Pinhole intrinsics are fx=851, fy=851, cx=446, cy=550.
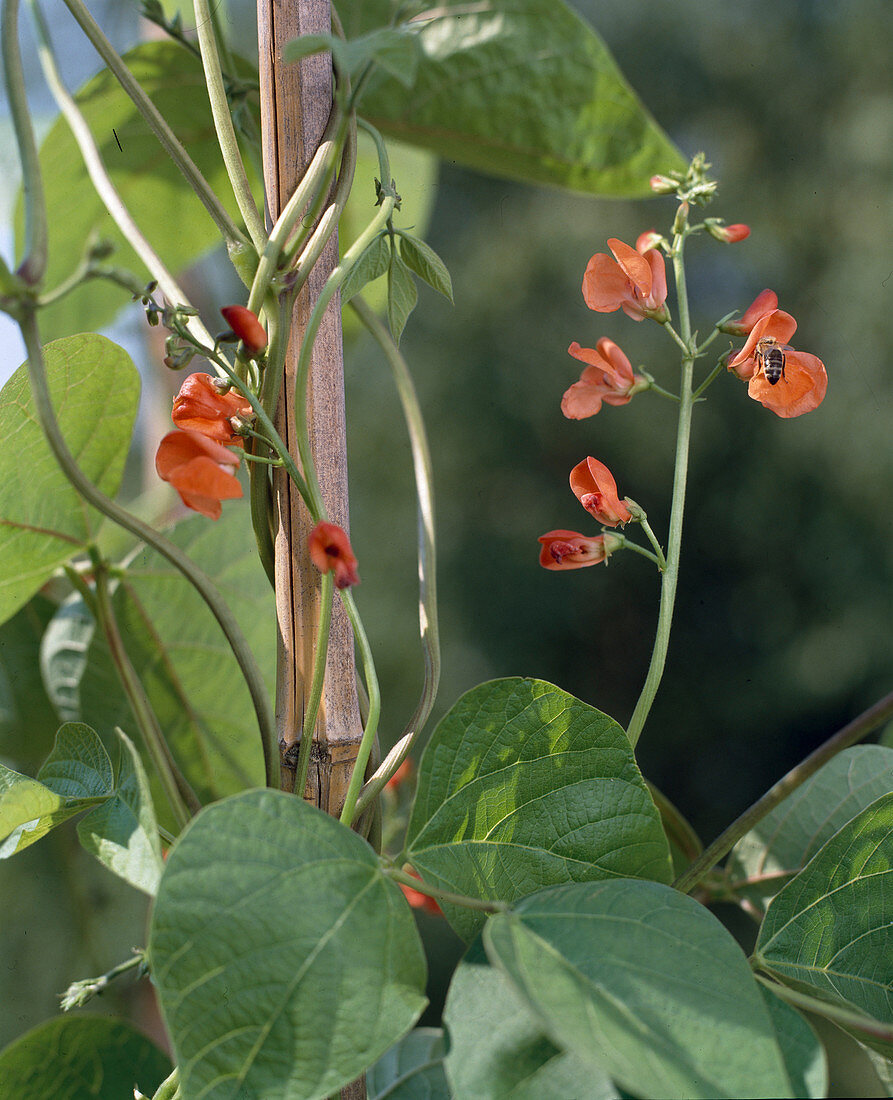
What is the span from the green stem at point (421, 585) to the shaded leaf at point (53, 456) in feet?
0.34

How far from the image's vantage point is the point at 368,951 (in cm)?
18

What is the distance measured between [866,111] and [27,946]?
4165 millimetres

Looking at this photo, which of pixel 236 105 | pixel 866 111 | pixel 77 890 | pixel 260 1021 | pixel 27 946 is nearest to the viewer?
pixel 260 1021

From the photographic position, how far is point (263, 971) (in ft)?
0.57

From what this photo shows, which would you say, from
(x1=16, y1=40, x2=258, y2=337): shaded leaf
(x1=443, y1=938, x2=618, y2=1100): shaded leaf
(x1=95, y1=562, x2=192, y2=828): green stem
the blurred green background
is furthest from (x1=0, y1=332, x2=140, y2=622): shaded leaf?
the blurred green background

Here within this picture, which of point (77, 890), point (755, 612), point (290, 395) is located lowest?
point (755, 612)

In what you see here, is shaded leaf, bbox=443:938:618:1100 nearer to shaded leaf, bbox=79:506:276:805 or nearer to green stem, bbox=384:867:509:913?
green stem, bbox=384:867:509:913

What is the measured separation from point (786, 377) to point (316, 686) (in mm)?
180

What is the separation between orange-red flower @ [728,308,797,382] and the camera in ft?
0.90

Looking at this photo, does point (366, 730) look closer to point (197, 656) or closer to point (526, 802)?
point (526, 802)

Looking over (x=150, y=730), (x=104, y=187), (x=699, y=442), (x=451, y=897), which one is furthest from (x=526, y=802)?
(x=699, y=442)

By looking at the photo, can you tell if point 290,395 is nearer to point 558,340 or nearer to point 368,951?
point 368,951

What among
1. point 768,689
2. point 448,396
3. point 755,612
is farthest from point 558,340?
point 768,689

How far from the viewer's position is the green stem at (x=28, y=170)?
0.18 metres
